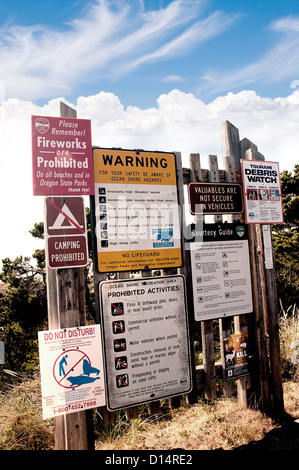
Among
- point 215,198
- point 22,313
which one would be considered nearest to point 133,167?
point 215,198

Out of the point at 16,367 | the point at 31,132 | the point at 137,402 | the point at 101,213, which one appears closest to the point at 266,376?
the point at 137,402

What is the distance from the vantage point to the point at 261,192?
4254 mm

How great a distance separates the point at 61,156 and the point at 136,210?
846 millimetres

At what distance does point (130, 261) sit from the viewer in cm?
333

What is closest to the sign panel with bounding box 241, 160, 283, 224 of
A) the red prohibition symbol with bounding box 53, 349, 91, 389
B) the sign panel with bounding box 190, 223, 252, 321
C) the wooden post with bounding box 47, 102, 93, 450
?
the sign panel with bounding box 190, 223, 252, 321

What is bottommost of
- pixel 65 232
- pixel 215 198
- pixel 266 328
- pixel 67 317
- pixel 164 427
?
pixel 164 427

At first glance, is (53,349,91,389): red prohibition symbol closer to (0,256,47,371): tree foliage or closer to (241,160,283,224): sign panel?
(241,160,283,224): sign panel

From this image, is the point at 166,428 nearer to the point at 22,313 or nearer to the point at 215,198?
the point at 215,198

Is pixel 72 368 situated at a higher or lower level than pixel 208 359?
higher

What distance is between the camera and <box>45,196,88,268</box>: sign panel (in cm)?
302

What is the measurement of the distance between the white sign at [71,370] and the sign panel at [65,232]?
1.95ft

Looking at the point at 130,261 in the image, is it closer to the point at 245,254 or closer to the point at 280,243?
the point at 245,254

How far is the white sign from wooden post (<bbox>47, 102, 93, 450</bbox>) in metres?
0.07

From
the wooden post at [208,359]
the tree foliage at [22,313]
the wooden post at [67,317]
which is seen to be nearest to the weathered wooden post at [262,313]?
the wooden post at [208,359]
